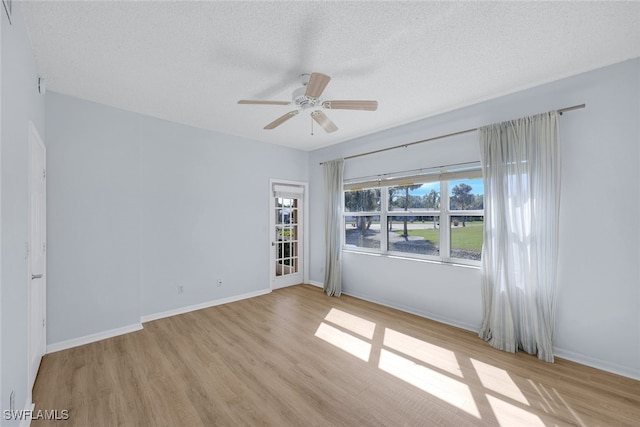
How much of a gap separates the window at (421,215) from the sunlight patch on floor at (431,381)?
153 cm

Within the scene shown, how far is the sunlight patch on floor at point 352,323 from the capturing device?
3264 mm

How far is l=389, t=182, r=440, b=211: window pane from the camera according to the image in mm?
3734

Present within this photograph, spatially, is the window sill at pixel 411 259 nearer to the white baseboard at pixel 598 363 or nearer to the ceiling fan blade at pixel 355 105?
the white baseboard at pixel 598 363

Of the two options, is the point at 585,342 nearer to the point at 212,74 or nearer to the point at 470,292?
Result: the point at 470,292

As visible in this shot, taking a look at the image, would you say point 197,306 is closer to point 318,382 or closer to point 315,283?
point 315,283

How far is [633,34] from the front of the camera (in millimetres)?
1982

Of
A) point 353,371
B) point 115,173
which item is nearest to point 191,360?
point 353,371

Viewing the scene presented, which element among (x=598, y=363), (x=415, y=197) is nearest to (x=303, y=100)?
(x=415, y=197)

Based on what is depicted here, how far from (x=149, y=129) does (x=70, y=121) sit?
789mm

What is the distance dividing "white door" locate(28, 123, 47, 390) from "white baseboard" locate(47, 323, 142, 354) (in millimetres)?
154

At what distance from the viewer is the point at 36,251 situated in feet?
7.70

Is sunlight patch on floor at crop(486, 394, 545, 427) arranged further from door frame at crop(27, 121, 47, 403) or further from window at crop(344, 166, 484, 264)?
door frame at crop(27, 121, 47, 403)

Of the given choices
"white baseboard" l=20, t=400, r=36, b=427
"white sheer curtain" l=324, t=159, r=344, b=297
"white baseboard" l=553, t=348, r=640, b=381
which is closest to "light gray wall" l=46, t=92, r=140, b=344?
"white baseboard" l=20, t=400, r=36, b=427

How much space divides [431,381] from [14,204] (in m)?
3.16
